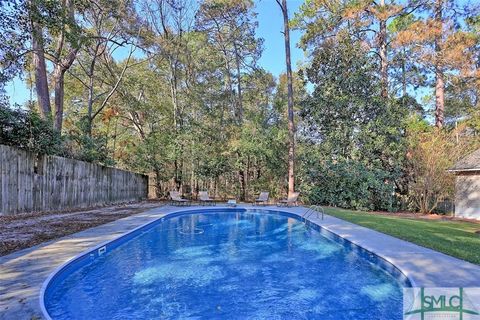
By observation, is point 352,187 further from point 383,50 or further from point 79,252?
point 79,252

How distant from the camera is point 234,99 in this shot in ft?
68.7

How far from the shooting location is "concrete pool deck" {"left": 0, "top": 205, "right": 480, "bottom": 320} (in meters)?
3.26

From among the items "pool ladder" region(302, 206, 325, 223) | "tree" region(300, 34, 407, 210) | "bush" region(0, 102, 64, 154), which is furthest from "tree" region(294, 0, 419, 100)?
"bush" region(0, 102, 64, 154)

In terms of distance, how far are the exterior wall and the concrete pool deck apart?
25.0 ft

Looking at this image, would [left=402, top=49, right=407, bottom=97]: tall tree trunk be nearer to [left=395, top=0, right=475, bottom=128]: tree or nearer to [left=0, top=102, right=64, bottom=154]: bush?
[left=395, top=0, right=475, bottom=128]: tree

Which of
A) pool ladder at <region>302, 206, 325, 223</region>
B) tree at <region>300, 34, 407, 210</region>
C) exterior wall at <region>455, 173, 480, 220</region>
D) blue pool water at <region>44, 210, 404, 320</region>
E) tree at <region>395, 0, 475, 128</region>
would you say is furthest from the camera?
tree at <region>395, 0, 475, 128</region>

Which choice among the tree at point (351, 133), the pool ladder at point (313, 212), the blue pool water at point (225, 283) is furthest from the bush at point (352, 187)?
the blue pool water at point (225, 283)

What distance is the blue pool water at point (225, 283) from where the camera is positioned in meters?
4.01

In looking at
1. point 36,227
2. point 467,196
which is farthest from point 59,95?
point 467,196

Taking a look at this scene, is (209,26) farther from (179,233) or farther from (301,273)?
(301,273)

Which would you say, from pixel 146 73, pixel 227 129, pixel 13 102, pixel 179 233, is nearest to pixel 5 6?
pixel 13 102

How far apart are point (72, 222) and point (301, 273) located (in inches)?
227

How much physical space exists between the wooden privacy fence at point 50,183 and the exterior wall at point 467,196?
1440cm

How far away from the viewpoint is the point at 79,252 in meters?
5.18
